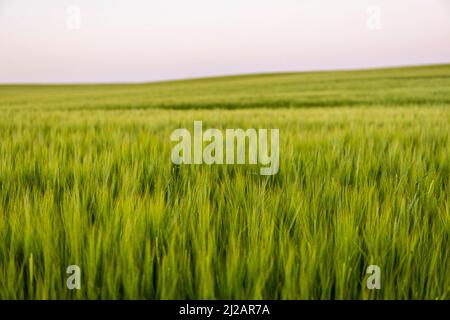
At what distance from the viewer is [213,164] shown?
5.03 ft

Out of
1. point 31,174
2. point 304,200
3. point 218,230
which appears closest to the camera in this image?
point 218,230

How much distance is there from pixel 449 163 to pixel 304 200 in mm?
939

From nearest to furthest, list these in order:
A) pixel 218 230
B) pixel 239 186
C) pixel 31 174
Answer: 1. pixel 218 230
2. pixel 239 186
3. pixel 31 174

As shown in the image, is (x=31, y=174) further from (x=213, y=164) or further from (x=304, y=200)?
(x=304, y=200)

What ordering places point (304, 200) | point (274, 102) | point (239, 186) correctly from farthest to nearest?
1. point (274, 102)
2. point (239, 186)
3. point (304, 200)

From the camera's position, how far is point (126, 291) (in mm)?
666

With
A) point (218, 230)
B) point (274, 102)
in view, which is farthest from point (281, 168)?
point (274, 102)

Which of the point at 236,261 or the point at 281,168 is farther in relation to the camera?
the point at 281,168

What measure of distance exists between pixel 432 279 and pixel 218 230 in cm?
46

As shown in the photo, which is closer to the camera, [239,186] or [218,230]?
[218,230]
